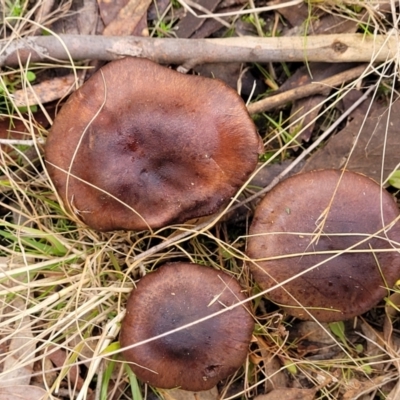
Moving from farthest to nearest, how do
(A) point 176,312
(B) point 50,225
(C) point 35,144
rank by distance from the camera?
(B) point 50,225 → (C) point 35,144 → (A) point 176,312

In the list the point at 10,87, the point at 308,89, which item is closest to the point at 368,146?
the point at 308,89

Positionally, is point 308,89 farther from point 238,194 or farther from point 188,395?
point 188,395

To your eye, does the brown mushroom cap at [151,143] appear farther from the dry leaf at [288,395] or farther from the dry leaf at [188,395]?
the dry leaf at [288,395]

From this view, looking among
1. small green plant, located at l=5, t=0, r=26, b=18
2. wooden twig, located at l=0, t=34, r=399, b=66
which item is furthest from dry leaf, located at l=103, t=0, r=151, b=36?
small green plant, located at l=5, t=0, r=26, b=18

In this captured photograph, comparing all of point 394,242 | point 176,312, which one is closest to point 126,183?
point 176,312

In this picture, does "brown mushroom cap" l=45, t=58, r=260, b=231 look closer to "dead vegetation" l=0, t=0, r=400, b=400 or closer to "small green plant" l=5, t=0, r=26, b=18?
"dead vegetation" l=0, t=0, r=400, b=400

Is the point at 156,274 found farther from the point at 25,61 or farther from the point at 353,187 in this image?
the point at 25,61
